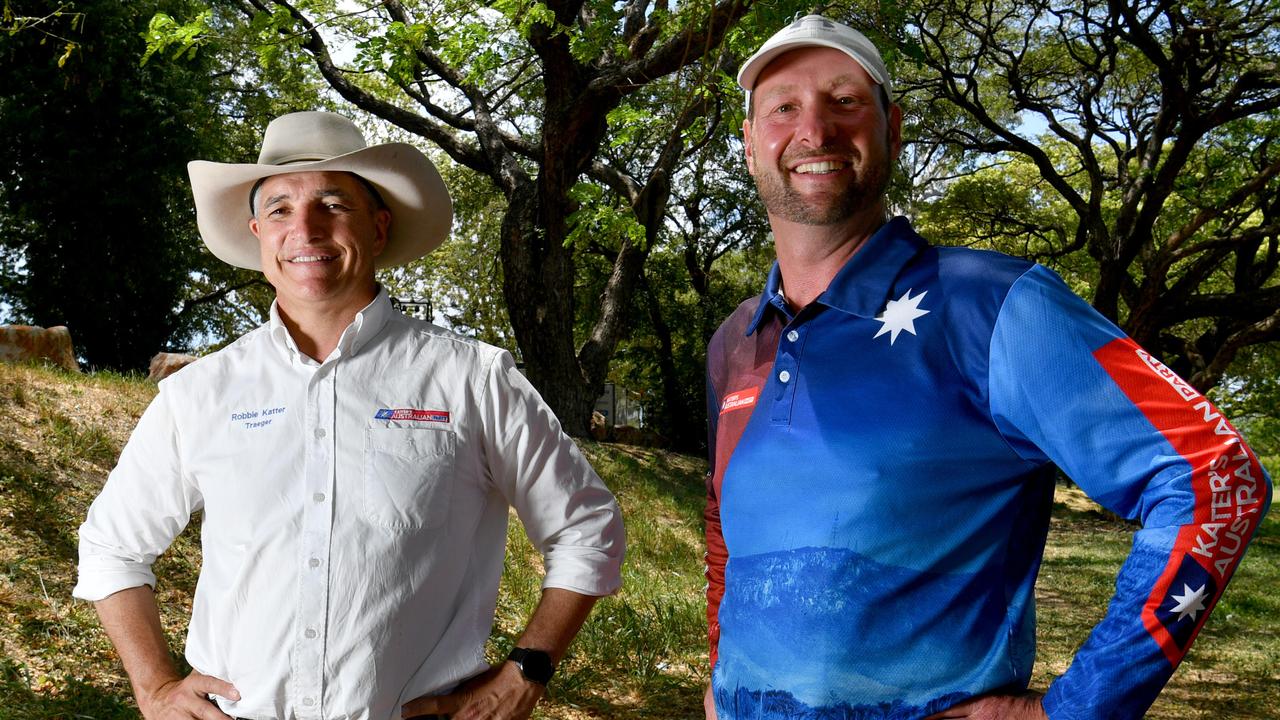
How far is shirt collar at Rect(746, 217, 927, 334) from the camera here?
2.10 metres

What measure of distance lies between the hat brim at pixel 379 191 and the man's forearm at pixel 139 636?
985 mm

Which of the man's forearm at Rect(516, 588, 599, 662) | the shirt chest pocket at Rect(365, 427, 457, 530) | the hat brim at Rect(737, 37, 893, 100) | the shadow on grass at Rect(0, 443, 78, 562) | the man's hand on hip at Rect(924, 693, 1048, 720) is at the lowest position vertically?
the shadow on grass at Rect(0, 443, 78, 562)

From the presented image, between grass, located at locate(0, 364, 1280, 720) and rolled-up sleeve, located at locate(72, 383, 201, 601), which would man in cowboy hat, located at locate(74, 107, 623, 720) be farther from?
grass, located at locate(0, 364, 1280, 720)

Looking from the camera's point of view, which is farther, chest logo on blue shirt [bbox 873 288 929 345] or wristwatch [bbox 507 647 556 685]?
wristwatch [bbox 507 647 556 685]

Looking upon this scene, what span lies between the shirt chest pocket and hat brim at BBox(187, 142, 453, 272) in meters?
0.76

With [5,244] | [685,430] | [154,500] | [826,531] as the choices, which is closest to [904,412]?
[826,531]

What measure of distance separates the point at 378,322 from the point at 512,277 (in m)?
12.6

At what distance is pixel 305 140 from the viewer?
279cm

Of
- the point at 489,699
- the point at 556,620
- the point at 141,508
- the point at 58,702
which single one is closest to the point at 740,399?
the point at 556,620

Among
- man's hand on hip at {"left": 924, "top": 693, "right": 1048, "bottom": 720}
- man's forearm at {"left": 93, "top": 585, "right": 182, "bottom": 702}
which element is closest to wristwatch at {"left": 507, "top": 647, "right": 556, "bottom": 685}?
man's forearm at {"left": 93, "top": 585, "right": 182, "bottom": 702}

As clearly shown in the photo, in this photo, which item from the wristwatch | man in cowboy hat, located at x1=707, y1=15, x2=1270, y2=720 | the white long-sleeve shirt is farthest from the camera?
the wristwatch

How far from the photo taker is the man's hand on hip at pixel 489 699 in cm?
243

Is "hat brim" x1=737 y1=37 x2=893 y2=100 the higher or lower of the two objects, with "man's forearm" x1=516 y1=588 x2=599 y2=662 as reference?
higher

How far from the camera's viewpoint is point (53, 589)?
6180mm
